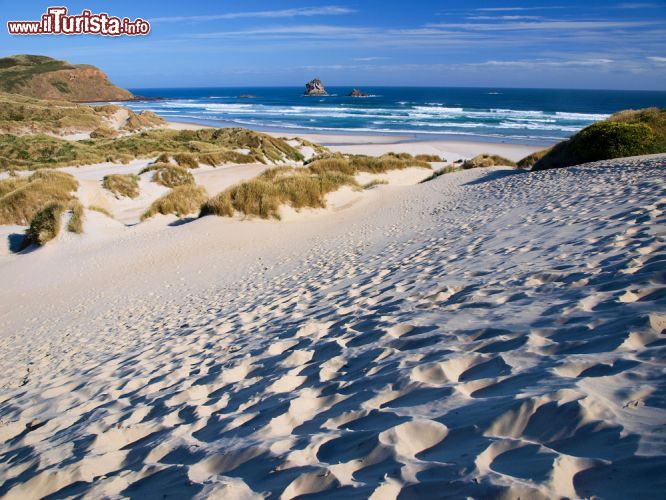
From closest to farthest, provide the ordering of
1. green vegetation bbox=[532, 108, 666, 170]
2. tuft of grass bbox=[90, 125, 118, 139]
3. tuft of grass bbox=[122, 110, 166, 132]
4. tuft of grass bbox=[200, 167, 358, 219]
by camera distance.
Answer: tuft of grass bbox=[200, 167, 358, 219] → green vegetation bbox=[532, 108, 666, 170] → tuft of grass bbox=[90, 125, 118, 139] → tuft of grass bbox=[122, 110, 166, 132]

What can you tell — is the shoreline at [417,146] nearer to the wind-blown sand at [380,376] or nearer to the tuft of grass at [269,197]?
the tuft of grass at [269,197]

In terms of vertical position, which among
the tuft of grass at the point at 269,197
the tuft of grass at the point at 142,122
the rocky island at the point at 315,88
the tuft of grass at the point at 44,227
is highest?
the rocky island at the point at 315,88

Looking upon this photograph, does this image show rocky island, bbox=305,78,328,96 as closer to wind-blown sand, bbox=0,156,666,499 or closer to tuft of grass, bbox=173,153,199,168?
tuft of grass, bbox=173,153,199,168

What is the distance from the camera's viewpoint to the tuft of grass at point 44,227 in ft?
40.4

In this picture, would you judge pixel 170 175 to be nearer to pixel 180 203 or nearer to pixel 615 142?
pixel 180 203

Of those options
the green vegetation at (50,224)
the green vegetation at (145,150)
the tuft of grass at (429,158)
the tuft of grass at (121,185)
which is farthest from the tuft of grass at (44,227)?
the tuft of grass at (429,158)

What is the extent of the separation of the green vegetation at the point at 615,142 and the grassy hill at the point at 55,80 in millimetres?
98494

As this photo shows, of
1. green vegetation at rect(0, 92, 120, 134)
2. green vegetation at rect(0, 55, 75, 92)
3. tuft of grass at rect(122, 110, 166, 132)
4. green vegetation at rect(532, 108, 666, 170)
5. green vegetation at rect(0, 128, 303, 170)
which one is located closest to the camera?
green vegetation at rect(532, 108, 666, 170)

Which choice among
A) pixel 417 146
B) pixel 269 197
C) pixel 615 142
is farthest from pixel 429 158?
pixel 269 197

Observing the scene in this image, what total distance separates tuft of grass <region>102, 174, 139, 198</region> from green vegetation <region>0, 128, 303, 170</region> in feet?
18.2

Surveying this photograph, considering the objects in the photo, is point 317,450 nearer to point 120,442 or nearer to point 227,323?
point 120,442

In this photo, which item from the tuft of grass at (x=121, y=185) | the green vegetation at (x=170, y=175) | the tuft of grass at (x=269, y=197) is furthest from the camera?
the green vegetation at (x=170, y=175)

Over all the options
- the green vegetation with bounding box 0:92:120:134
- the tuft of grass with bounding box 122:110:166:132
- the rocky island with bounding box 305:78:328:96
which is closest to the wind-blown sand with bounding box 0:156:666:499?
the green vegetation with bounding box 0:92:120:134

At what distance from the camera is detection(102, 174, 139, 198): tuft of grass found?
60.6ft
